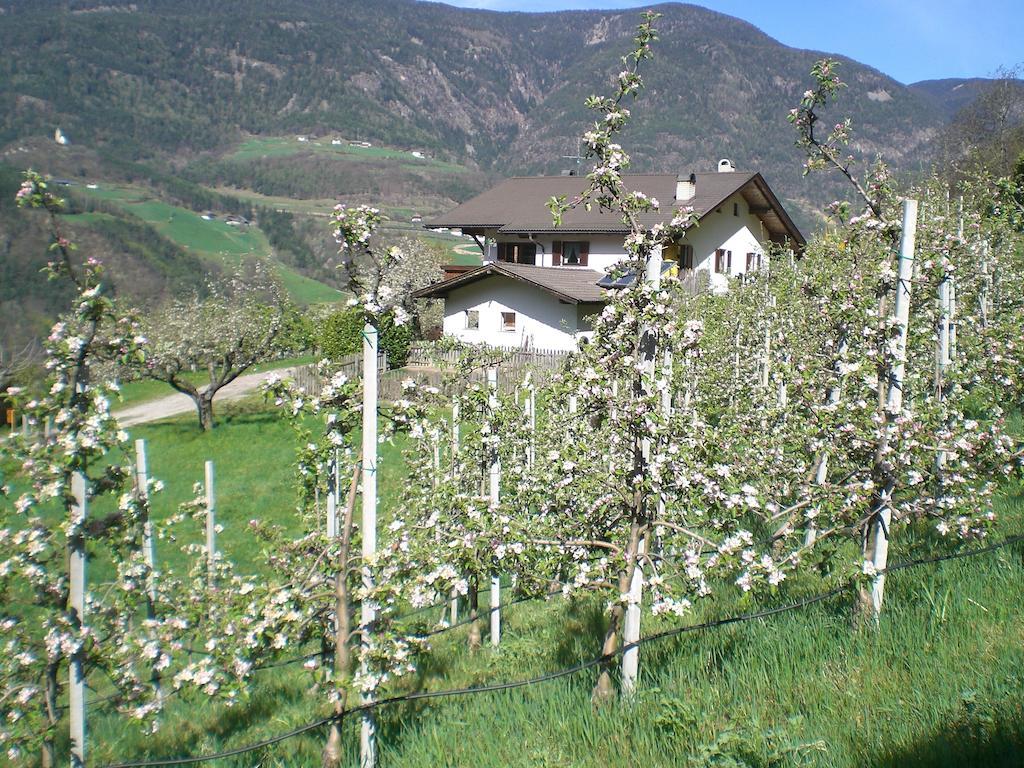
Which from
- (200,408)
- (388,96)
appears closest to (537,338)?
(200,408)

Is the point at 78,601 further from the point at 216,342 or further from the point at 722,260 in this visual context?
the point at 722,260

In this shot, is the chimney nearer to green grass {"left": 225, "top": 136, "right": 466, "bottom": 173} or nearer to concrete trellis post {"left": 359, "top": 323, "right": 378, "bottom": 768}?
concrete trellis post {"left": 359, "top": 323, "right": 378, "bottom": 768}

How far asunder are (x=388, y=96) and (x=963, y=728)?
180963mm

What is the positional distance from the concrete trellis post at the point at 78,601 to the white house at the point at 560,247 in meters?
20.4

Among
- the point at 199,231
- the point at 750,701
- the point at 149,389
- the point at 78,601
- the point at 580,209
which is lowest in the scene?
the point at 149,389

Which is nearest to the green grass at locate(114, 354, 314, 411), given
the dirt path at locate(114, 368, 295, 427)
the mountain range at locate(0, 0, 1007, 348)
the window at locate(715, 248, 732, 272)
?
the dirt path at locate(114, 368, 295, 427)

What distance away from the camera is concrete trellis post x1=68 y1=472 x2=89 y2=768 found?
3623mm

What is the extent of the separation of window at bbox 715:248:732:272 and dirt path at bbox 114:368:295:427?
1827 centimetres

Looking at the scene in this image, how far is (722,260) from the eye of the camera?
33094mm

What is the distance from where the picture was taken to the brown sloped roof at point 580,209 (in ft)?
100

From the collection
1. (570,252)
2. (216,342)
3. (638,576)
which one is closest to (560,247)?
(570,252)

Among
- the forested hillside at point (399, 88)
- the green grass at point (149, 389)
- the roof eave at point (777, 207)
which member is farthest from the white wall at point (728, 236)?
the forested hillside at point (399, 88)

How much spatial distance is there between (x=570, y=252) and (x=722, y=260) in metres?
6.67

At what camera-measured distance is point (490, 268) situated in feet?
88.2
